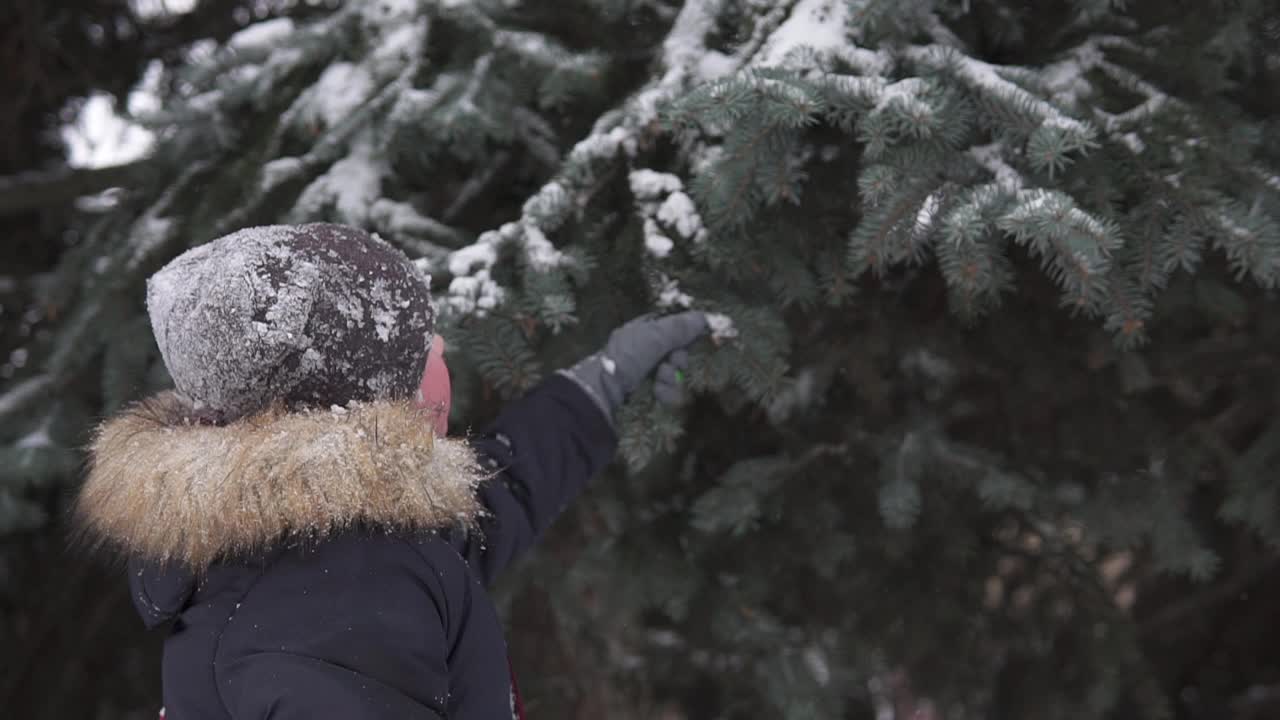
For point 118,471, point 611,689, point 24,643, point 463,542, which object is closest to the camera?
point 118,471

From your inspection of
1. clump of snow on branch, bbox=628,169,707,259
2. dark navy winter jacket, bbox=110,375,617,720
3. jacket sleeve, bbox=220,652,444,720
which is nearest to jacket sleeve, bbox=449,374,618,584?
dark navy winter jacket, bbox=110,375,617,720

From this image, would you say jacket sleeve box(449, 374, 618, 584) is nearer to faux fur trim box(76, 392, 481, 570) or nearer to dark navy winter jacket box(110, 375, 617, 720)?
dark navy winter jacket box(110, 375, 617, 720)

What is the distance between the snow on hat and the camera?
1519 mm

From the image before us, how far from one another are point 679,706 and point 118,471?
2.36 meters

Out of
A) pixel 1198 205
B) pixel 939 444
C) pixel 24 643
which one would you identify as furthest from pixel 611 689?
pixel 1198 205

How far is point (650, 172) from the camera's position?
2.27m

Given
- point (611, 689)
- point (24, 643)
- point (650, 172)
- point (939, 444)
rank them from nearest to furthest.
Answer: point (650, 172) → point (939, 444) → point (611, 689) → point (24, 643)

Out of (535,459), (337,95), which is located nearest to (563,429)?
(535,459)

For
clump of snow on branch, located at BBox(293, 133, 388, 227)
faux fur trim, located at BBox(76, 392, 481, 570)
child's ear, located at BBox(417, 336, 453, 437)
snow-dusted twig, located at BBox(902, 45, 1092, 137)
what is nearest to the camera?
faux fur trim, located at BBox(76, 392, 481, 570)

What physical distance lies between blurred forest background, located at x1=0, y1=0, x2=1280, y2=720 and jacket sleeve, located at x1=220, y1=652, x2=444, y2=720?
842mm

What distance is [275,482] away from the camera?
1.49m

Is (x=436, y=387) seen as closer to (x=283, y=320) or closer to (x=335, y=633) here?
(x=283, y=320)

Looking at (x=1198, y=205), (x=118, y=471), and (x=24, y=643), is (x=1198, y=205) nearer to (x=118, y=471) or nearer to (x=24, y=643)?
(x=118, y=471)

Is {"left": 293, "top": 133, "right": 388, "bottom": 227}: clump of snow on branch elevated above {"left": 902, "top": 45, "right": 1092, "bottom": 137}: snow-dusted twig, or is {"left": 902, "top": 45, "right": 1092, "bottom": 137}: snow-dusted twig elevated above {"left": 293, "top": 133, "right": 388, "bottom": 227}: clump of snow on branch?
{"left": 902, "top": 45, "right": 1092, "bottom": 137}: snow-dusted twig
